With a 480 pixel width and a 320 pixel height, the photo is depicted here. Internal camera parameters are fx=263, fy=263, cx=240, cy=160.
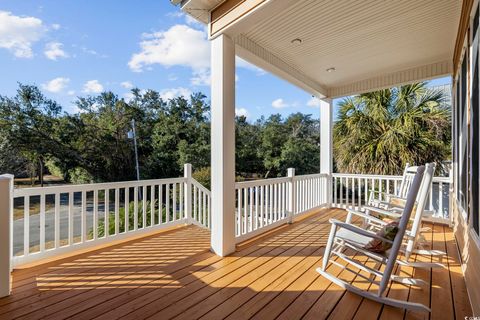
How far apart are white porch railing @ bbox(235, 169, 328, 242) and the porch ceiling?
1832 mm

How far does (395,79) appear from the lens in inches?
191

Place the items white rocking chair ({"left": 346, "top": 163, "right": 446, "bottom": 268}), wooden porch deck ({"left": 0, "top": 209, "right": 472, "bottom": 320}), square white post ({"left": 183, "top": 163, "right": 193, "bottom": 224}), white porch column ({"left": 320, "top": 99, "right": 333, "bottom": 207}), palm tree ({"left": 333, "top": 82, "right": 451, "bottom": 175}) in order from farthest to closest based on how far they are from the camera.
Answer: palm tree ({"left": 333, "top": 82, "right": 451, "bottom": 175}) < white porch column ({"left": 320, "top": 99, "right": 333, "bottom": 207}) < square white post ({"left": 183, "top": 163, "right": 193, "bottom": 224}) < white rocking chair ({"left": 346, "top": 163, "right": 446, "bottom": 268}) < wooden porch deck ({"left": 0, "top": 209, "right": 472, "bottom": 320})

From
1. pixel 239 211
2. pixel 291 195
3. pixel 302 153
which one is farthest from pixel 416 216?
pixel 302 153

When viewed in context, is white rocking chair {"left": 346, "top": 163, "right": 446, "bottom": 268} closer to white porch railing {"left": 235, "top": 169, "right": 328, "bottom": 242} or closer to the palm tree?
white porch railing {"left": 235, "top": 169, "right": 328, "bottom": 242}

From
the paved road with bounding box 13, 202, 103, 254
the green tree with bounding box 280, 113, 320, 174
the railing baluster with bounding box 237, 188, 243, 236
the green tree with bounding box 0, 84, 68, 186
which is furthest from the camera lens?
the green tree with bounding box 280, 113, 320, 174

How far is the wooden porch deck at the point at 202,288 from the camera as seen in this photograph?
1.90m

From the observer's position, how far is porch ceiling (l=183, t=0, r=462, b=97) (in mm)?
2824

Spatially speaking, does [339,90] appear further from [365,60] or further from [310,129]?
[310,129]

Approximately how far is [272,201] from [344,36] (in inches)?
101

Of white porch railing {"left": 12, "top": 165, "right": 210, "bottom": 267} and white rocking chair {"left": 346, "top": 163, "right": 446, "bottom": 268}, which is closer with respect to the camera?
white rocking chair {"left": 346, "top": 163, "right": 446, "bottom": 268}

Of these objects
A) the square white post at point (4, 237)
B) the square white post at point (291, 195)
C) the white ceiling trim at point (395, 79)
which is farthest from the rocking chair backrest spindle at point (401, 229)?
the white ceiling trim at point (395, 79)

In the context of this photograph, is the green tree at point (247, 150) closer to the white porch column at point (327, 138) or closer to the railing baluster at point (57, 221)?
the white porch column at point (327, 138)

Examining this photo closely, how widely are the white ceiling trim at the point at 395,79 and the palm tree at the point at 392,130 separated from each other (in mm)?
2147

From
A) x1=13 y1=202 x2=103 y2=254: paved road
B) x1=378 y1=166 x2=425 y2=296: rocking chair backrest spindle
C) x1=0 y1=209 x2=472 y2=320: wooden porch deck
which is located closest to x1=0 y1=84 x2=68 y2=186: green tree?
x1=13 y1=202 x2=103 y2=254: paved road
